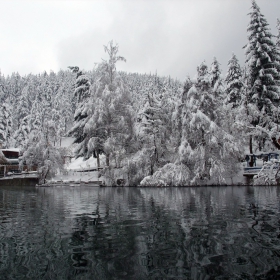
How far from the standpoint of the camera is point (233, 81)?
141ft

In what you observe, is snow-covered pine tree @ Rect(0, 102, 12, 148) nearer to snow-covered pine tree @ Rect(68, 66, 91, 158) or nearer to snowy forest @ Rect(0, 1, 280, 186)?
snow-covered pine tree @ Rect(68, 66, 91, 158)

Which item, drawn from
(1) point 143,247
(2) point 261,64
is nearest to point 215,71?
(2) point 261,64

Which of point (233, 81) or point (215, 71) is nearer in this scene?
point (233, 81)

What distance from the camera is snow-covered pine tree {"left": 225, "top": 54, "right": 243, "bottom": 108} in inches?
1678

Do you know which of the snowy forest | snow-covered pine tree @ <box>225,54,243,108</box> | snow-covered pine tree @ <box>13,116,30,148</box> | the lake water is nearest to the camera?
the lake water

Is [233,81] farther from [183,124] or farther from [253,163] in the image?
[183,124]

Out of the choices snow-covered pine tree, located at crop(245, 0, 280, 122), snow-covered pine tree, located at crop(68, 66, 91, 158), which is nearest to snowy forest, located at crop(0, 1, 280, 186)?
snow-covered pine tree, located at crop(245, 0, 280, 122)

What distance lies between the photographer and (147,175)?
112ft

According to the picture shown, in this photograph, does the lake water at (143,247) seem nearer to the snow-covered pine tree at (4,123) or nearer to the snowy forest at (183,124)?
the snowy forest at (183,124)

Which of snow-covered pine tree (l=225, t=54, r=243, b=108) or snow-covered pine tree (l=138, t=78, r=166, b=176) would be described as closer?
snow-covered pine tree (l=138, t=78, r=166, b=176)

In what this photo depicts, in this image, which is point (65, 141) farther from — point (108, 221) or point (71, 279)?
point (71, 279)

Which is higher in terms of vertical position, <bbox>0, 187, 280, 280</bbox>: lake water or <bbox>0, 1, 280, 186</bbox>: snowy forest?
<bbox>0, 1, 280, 186</bbox>: snowy forest

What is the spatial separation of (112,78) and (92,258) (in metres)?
33.8

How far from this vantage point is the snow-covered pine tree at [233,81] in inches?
1678
